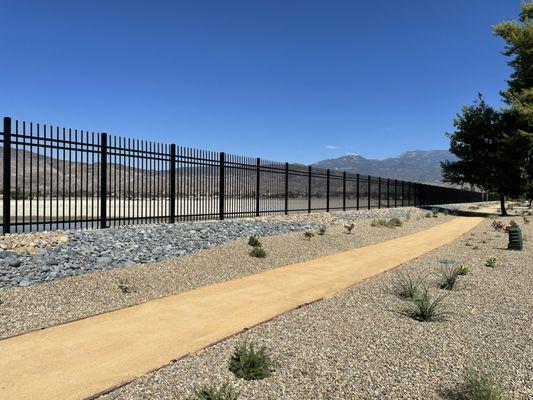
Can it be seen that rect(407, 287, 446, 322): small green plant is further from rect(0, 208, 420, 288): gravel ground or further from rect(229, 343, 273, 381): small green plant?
rect(0, 208, 420, 288): gravel ground

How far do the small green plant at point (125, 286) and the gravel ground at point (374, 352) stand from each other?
10.5 feet

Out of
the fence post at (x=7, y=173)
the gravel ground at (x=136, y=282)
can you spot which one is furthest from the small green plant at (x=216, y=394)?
the fence post at (x=7, y=173)

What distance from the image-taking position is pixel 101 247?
32.3ft

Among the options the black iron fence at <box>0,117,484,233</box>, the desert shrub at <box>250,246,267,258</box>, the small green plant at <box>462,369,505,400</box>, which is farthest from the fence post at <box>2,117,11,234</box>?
the small green plant at <box>462,369,505,400</box>

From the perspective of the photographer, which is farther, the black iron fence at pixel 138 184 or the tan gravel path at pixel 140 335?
the black iron fence at pixel 138 184

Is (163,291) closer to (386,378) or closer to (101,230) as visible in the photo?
(101,230)

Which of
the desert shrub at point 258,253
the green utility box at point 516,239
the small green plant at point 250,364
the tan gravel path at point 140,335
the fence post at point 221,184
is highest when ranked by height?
the fence post at point 221,184

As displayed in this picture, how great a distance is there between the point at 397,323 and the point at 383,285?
2443 mm

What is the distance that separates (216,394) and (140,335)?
228 centimetres

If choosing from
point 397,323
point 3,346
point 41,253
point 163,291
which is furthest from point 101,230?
point 397,323

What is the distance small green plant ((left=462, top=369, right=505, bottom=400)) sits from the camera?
3637mm

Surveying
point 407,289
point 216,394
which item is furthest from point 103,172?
point 216,394

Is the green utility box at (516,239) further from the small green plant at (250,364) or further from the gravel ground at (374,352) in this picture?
the small green plant at (250,364)

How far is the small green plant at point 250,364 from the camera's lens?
436 centimetres
